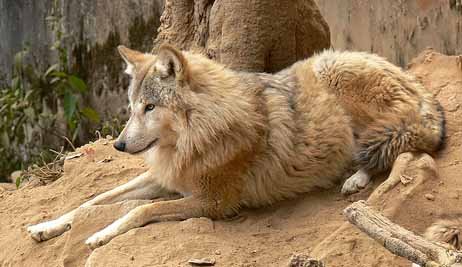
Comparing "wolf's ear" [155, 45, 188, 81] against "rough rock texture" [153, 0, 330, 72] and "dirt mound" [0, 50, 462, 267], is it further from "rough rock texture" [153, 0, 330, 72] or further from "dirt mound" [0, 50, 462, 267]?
"rough rock texture" [153, 0, 330, 72]

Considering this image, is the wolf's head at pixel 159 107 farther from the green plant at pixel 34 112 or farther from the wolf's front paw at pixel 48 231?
the green plant at pixel 34 112

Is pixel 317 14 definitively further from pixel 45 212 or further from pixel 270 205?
pixel 45 212

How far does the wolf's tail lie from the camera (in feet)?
17.5

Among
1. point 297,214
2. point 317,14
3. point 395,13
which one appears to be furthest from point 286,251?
point 395,13

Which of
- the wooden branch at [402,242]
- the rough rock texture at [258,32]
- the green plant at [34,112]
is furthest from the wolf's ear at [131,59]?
the green plant at [34,112]

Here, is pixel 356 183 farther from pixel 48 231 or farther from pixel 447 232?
pixel 48 231

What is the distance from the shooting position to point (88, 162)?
6742 millimetres

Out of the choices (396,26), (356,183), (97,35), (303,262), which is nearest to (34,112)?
(97,35)

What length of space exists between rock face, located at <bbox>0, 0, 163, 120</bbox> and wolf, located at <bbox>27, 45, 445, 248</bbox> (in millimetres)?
4561

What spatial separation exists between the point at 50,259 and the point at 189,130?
1.28 m

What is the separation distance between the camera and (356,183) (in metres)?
5.32

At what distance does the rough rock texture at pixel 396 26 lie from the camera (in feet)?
24.6

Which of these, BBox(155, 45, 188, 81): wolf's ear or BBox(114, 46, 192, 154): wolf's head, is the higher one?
BBox(155, 45, 188, 81): wolf's ear

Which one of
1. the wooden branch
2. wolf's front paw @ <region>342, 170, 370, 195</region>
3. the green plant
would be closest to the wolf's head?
wolf's front paw @ <region>342, 170, 370, 195</region>
